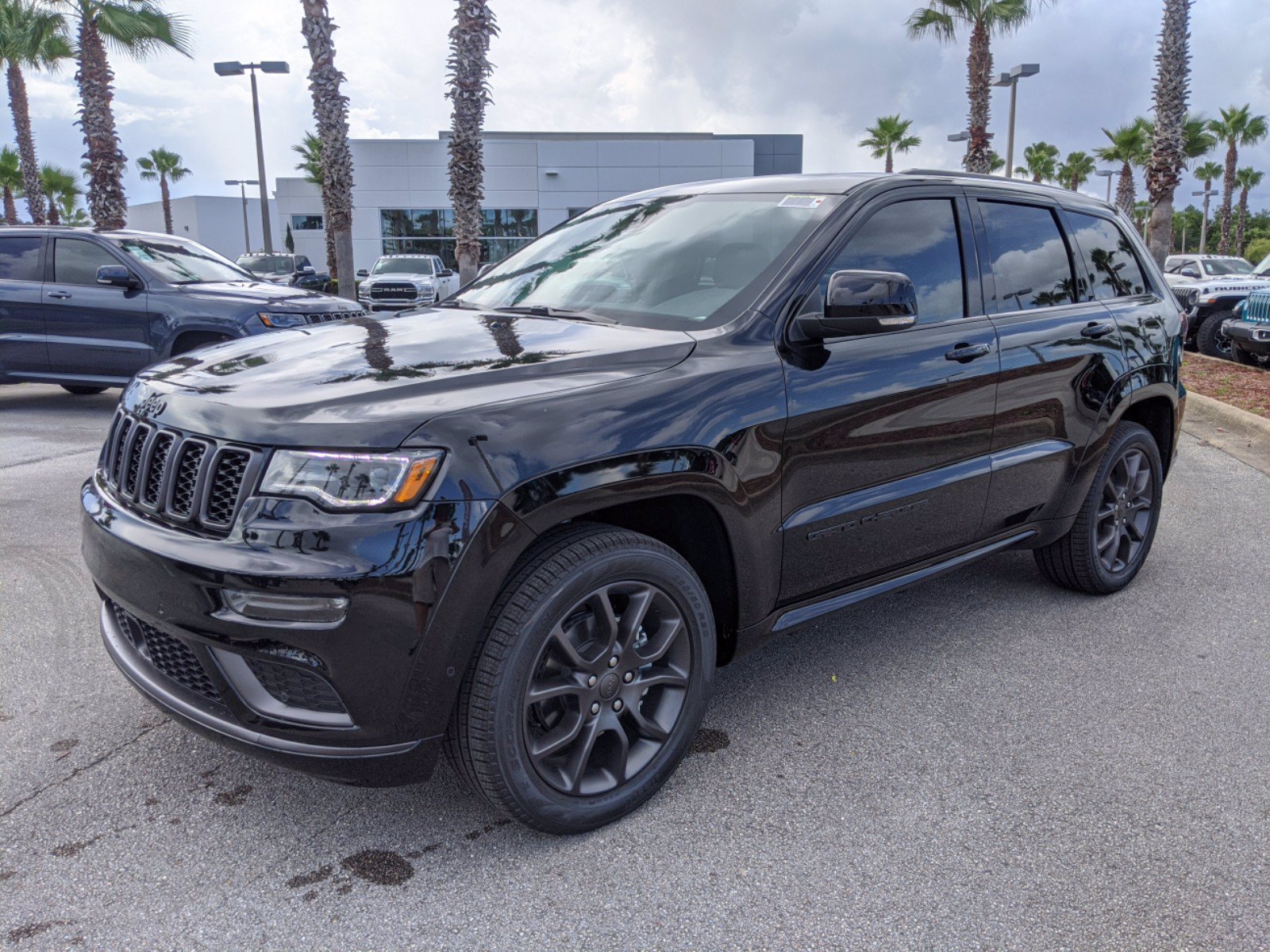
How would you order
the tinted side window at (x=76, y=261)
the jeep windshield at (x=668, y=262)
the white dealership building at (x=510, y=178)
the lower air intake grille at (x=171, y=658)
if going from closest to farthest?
the lower air intake grille at (x=171, y=658) → the jeep windshield at (x=668, y=262) → the tinted side window at (x=76, y=261) → the white dealership building at (x=510, y=178)

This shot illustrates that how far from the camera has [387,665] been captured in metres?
2.28

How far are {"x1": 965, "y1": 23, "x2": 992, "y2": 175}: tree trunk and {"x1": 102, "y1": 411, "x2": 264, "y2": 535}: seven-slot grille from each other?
2688 centimetres

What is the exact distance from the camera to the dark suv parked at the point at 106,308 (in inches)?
360

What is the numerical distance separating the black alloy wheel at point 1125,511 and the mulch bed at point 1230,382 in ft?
18.3

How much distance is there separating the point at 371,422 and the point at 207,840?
1239 millimetres

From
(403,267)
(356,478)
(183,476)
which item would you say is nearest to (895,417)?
(356,478)

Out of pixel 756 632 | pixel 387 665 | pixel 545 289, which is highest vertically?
pixel 545 289

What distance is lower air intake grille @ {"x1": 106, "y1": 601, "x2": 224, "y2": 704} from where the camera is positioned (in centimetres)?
250

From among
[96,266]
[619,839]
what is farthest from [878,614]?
[96,266]

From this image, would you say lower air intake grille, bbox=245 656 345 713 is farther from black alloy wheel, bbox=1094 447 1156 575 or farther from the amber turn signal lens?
black alloy wheel, bbox=1094 447 1156 575

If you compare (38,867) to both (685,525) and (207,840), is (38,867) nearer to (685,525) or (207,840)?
(207,840)

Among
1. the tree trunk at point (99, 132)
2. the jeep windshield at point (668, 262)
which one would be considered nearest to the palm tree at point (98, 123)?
the tree trunk at point (99, 132)

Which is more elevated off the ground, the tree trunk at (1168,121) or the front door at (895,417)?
the tree trunk at (1168,121)

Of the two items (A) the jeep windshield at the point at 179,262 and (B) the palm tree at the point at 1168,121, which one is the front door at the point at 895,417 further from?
(B) the palm tree at the point at 1168,121
